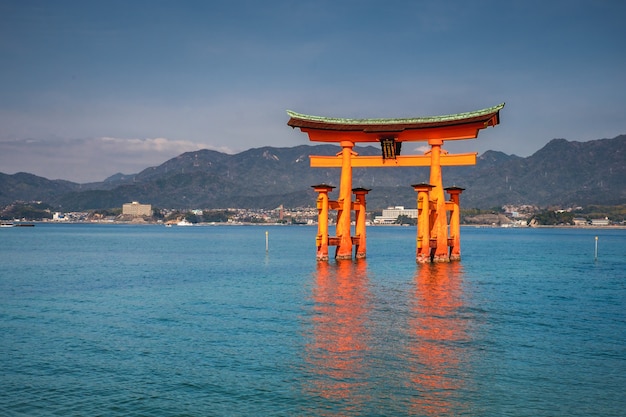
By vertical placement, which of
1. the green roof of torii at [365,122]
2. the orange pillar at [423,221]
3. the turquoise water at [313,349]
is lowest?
the turquoise water at [313,349]

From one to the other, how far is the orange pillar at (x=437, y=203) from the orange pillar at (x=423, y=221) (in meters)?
0.86

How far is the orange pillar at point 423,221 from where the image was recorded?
1925 inches

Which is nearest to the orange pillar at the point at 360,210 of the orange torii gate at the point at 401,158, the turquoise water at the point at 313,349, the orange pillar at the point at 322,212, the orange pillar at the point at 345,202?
the orange torii gate at the point at 401,158

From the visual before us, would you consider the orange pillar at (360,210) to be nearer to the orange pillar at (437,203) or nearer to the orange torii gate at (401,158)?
the orange torii gate at (401,158)

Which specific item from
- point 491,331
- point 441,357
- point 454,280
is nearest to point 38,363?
point 441,357

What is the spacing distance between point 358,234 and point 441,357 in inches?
1478

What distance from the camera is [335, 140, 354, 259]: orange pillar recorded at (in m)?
52.3

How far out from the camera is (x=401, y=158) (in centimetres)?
5369

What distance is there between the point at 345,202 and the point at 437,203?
294 inches

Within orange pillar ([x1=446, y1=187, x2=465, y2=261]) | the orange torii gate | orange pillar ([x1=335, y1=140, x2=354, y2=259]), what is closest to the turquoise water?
the orange torii gate

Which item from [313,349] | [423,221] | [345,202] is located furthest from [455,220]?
[313,349]

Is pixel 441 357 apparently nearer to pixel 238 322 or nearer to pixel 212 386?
pixel 212 386

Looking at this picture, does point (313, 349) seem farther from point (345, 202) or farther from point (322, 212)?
point (345, 202)

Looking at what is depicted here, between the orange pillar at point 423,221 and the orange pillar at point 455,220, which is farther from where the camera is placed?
the orange pillar at point 455,220
